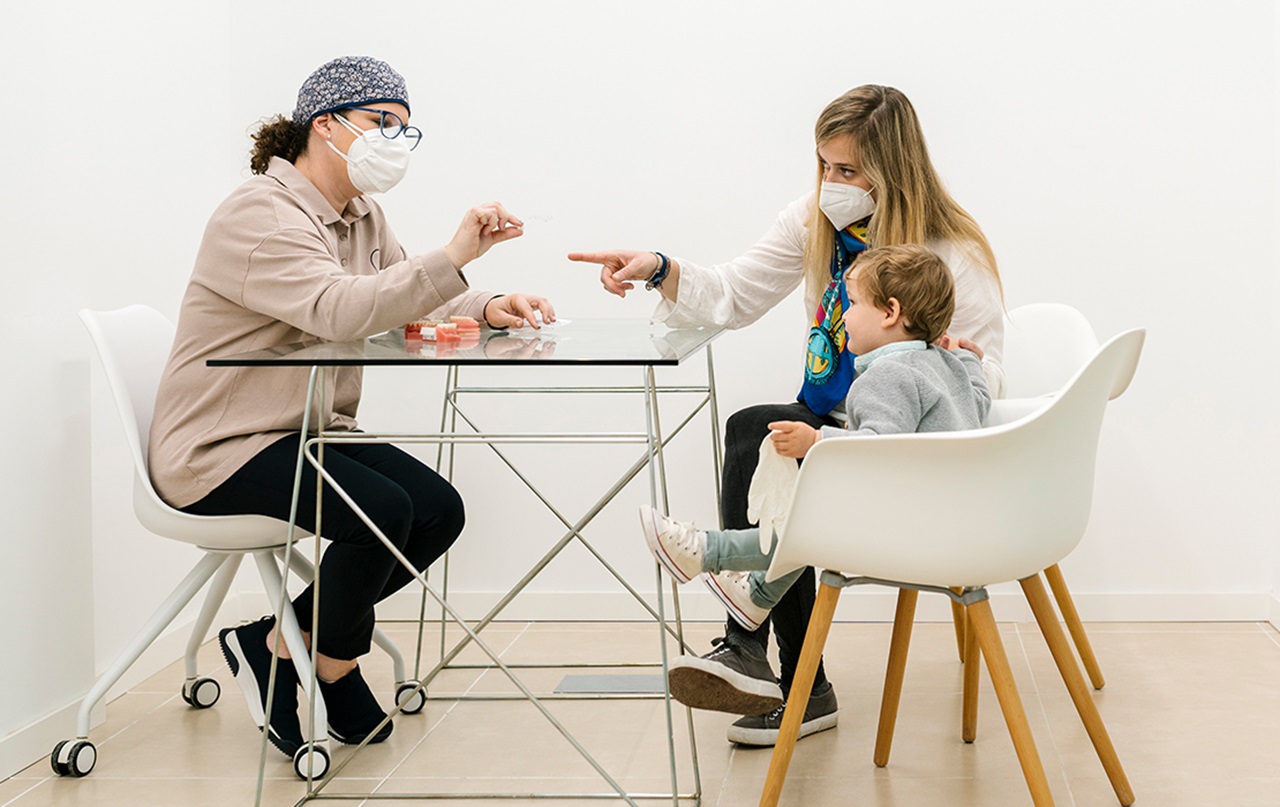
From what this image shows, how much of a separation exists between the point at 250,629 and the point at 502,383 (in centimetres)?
111

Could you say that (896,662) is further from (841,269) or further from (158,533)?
(158,533)

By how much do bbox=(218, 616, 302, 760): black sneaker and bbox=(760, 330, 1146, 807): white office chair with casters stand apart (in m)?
0.88

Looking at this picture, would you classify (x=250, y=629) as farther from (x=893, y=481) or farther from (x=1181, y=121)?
(x=1181, y=121)

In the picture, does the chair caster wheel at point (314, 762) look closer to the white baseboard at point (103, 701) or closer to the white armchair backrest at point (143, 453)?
the white armchair backrest at point (143, 453)

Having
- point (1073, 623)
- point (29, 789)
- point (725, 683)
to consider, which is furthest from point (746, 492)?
point (29, 789)

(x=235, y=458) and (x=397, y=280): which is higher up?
(x=397, y=280)

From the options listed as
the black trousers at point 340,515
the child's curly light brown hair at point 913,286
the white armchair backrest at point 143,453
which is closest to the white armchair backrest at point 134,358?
the white armchair backrest at point 143,453

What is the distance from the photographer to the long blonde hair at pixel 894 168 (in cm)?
229

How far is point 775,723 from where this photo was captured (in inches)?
89.8

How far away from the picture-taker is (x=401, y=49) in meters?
3.15

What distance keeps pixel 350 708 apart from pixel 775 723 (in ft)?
2.48

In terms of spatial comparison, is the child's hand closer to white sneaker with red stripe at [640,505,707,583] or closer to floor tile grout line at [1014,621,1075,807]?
white sneaker with red stripe at [640,505,707,583]

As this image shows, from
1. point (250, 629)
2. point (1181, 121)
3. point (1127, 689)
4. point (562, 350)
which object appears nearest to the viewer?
point (562, 350)

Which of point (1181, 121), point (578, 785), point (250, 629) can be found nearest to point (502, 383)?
point (250, 629)
